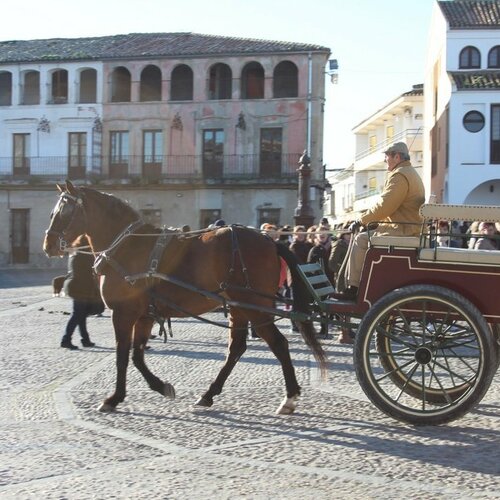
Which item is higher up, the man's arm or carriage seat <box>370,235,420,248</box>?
the man's arm

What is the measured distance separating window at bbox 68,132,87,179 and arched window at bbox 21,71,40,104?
3.30 meters

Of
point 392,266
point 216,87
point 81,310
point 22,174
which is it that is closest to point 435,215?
point 392,266

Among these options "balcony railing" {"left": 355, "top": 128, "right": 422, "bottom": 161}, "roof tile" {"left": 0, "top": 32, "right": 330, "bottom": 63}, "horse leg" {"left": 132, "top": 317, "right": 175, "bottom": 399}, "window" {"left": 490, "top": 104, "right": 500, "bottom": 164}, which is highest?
"roof tile" {"left": 0, "top": 32, "right": 330, "bottom": 63}

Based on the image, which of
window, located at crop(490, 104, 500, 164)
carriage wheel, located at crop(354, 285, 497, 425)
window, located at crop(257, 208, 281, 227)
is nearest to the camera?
carriage wheel, located at crop(354, 285, 497, 425)

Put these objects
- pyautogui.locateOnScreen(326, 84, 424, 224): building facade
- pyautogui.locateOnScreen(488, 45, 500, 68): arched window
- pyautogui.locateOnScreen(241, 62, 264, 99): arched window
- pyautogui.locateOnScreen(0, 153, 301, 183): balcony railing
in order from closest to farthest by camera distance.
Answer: pyautogui.locateOnScreen(488, 45, 500, 68): arched window < pyautogui.locateOnScreen(0, 153, 301, 183): balcony railing < pyautogui.locateOnScreen(241, 62, 264, 99): arched window < pyautogui.locateOnScreen(326, 84, 424, 224): building facade

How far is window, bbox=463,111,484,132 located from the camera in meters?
32.6

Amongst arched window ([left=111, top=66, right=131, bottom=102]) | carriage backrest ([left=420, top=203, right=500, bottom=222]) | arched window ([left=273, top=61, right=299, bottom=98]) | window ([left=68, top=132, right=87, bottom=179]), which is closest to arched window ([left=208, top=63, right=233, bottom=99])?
arched window ([left=273, top=61, right=299, bottom=98])

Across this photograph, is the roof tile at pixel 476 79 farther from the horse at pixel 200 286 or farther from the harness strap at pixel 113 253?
the harness strap at pixel 113 253

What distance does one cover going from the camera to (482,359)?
601 cm

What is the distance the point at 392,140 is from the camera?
57531mm

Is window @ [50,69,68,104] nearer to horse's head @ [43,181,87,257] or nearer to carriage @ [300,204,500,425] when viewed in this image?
horse's head @ [43,181,87,257]

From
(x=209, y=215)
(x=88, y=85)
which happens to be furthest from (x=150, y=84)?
(x=209, y=215)

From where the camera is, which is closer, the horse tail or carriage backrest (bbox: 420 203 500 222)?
carriage backrest (bbox: 420 203 500 222)

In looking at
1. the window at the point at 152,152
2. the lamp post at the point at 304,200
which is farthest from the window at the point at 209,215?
the lamp post at the point at 304,200
